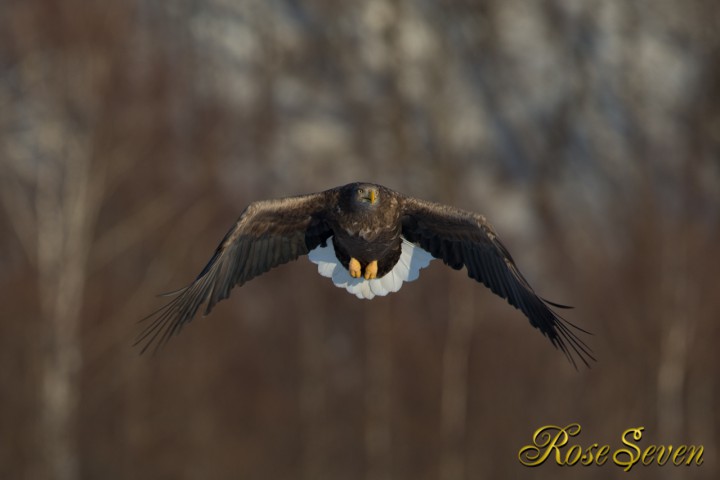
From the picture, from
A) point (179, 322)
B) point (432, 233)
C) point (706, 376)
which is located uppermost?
point (706, 376)

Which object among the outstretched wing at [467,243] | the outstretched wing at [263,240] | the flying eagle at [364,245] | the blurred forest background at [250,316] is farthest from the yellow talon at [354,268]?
the blurred forest background at [250,316]

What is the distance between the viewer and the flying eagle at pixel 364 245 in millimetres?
10367

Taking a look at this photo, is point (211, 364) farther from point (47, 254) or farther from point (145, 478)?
point (47, 254)

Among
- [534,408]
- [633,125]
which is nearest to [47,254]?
[534,408]

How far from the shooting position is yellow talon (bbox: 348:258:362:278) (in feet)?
35.7

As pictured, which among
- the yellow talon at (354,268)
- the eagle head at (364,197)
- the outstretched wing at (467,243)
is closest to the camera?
the eagle head at (364,197)

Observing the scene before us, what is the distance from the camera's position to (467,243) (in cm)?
1087

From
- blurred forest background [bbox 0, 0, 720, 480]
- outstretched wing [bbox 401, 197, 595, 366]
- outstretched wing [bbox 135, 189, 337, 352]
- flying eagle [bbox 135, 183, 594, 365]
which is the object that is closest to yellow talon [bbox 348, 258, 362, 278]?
flying eagle [bbox 135, 183, 594, 365]

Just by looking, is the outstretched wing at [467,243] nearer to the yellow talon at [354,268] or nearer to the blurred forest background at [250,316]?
the yellow talon at [354,268]

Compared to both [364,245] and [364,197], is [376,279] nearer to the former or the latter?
[364,245]

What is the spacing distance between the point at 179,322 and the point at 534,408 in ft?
39.1

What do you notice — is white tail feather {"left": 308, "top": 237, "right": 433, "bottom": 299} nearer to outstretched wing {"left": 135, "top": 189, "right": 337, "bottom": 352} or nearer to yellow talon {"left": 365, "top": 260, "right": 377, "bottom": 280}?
yellow talon {"left": 365, "top": 260, "right": 377, "bottom": 280}

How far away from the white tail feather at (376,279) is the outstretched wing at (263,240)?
0.20 m

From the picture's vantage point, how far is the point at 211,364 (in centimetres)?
2222
